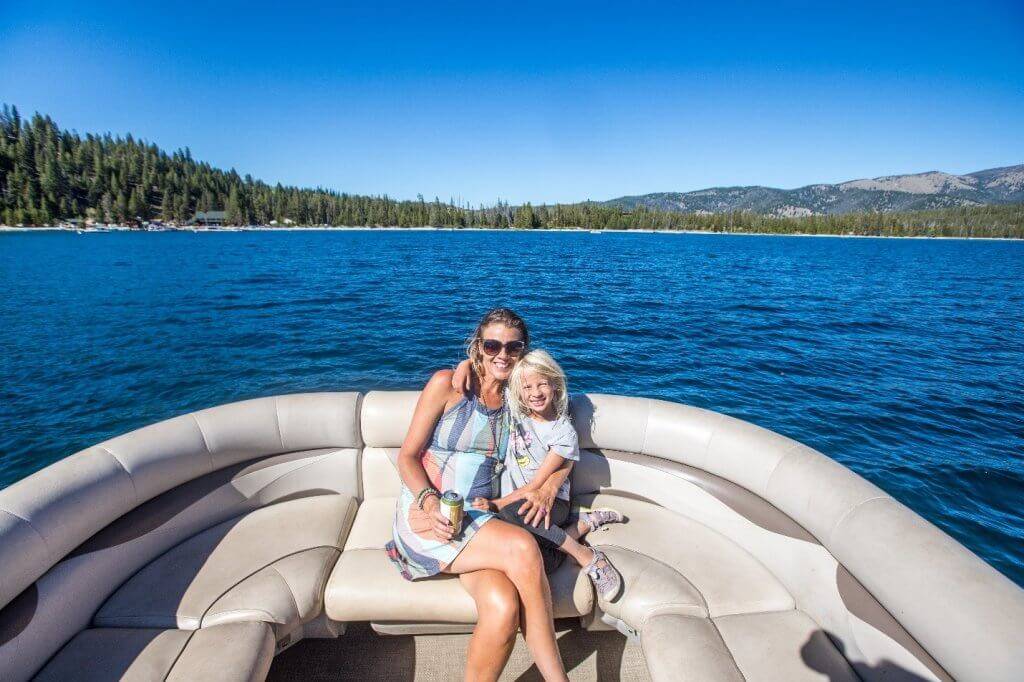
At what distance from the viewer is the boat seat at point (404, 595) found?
268 cm

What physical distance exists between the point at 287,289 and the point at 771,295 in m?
29.5

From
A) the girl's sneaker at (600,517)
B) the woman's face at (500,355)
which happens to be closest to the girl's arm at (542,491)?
the girl's sneaker at (600,517)

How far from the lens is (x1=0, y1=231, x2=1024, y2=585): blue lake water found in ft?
28.2

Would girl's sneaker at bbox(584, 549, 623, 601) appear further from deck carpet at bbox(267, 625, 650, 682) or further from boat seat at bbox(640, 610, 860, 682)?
deck carpet at bbox(267, 625, 650, 682)

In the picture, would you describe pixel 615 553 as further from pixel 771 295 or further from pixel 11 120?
pixel 11 120

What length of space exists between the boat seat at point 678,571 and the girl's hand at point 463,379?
153 cm

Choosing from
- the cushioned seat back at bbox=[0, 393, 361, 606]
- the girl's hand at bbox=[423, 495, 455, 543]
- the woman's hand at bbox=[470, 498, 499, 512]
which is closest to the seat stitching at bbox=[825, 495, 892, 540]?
the woman's hand at bbox=[470, 498, 499, 512]

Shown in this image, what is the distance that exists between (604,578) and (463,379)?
5.07 ft

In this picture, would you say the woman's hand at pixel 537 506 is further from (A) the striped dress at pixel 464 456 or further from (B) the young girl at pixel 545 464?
(A) the striped dress at pixel 464 456

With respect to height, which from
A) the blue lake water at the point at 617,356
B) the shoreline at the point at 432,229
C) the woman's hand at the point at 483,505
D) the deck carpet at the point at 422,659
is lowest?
the blue lake water at the point at 617,356

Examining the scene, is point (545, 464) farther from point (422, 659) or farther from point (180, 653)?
point (180, 653)

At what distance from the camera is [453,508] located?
8.43 ft

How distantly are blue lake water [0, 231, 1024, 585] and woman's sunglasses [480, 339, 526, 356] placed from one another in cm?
756

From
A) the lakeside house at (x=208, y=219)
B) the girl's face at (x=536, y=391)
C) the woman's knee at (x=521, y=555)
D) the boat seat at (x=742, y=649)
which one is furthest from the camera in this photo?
the lakeside house at (x=208, y=219)
